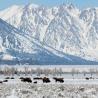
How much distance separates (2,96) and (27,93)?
12.4ft

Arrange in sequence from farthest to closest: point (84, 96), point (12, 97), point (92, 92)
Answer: point (92, 92)
point (84, 96)
point (12, 97)

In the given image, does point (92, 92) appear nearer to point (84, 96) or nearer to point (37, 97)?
point (84, 96)

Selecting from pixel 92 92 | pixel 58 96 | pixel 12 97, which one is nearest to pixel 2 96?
pixel 12 97

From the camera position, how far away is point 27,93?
41.2 meters

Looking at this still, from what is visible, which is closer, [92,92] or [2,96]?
[2,96]

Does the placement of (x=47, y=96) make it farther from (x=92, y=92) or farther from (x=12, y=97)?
(x=92, y=92)

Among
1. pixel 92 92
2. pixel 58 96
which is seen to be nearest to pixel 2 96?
pixel 58 96

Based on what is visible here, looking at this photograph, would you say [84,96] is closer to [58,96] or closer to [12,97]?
[58,96]

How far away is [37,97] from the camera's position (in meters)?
37.5

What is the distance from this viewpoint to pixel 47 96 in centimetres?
3831

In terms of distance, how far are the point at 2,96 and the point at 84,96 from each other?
20.4ft

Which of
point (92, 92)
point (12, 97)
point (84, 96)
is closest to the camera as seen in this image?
point (12, 97)

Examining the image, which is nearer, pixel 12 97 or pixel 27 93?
pixel 12 97

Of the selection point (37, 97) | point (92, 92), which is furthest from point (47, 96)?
point (92, 92)
